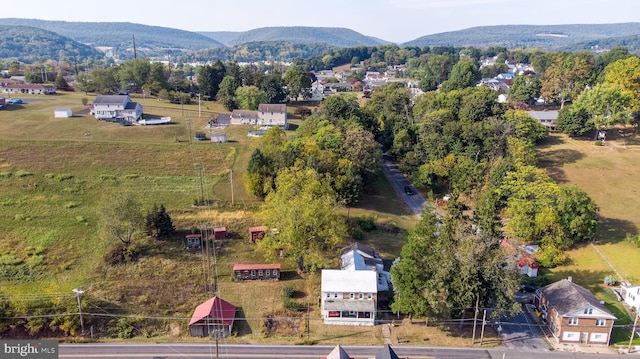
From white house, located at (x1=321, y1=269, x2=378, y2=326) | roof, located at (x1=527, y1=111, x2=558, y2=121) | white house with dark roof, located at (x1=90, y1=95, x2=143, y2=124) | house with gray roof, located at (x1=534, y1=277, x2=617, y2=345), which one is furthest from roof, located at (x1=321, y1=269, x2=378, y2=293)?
white house with dark roof, located at (x1=90, y1=95, x2=143, y2=124)

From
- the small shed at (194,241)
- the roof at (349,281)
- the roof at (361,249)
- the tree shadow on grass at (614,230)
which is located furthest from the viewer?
the tree shadow on grass at (614,230)

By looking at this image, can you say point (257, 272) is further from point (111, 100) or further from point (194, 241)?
point (111, 100)

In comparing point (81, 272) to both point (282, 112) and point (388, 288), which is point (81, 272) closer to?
point (388, 288)

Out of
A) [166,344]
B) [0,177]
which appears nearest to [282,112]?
[0,177]

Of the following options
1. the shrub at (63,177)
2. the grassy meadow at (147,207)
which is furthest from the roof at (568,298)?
the shrub at (63,177)

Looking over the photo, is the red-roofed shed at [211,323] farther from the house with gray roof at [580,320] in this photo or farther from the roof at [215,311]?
the house with gray roof at [580,320]

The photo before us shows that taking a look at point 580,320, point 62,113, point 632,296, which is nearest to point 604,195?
point 632,296
